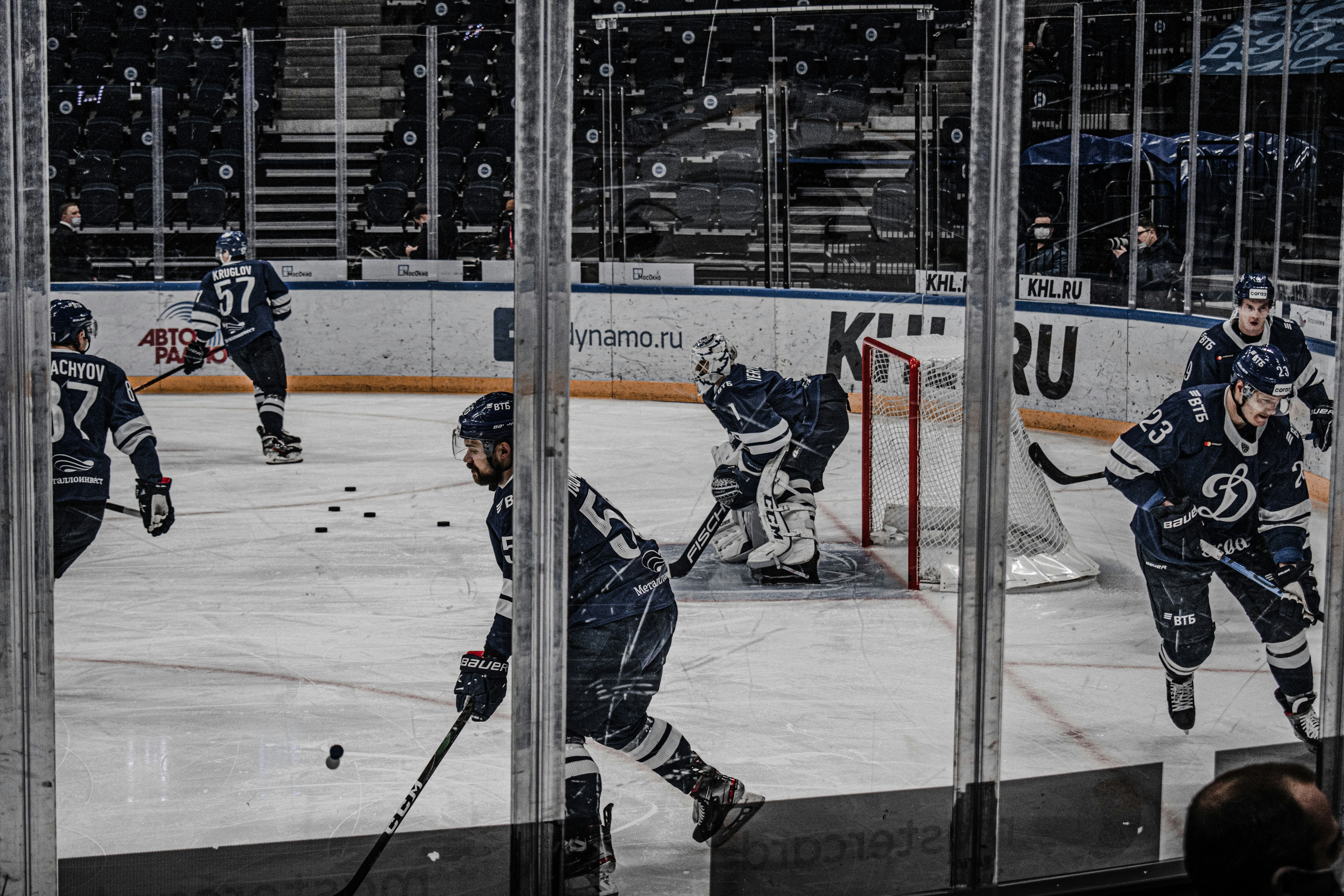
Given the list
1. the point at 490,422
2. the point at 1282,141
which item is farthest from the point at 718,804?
the point at 1282,141

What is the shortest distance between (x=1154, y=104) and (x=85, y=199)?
10.1ft

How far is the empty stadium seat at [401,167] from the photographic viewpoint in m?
3.02

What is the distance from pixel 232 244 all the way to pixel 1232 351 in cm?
215

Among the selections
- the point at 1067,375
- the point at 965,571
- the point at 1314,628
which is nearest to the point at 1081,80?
the point at 1067,375

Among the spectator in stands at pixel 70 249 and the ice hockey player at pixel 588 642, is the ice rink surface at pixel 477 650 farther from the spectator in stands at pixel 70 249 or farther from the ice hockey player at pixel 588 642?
the spectator in stands at pixel 70 249

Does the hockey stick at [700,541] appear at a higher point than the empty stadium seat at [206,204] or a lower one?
lower

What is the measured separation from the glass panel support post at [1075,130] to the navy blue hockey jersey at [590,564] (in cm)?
140

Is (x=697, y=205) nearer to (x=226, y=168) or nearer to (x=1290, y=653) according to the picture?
(x=226, y=168)

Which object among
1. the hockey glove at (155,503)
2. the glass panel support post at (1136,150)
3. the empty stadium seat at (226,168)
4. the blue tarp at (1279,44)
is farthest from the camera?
the blue tarp at (1279,44)

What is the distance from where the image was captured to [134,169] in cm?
338

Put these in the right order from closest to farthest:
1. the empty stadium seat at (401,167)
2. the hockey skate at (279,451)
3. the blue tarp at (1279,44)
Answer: the empty stadium seat at (401,167)
the blue tarp at (1279,44)
the hockey skate at (279,451)

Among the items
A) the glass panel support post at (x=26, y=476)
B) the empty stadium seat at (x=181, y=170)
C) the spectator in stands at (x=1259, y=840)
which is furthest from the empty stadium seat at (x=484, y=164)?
the spectator in stands at (x=1259, y=840)

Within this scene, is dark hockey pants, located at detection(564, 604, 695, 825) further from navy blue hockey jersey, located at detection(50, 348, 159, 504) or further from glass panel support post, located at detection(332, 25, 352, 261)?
glass panel support post, located at detection(332, 25, 352, 261)

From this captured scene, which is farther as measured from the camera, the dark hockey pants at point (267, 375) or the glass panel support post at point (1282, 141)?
the glass panel support post at point (1282, 141)
